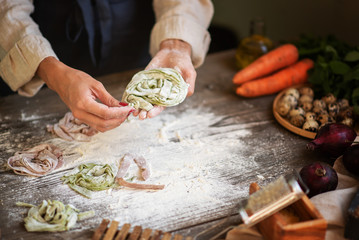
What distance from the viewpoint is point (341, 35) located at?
2891 millimetres

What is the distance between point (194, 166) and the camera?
68.6 inches

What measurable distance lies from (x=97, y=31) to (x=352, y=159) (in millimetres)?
1864

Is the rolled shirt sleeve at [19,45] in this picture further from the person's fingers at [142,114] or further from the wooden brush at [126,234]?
the wooden brush at [126,234]

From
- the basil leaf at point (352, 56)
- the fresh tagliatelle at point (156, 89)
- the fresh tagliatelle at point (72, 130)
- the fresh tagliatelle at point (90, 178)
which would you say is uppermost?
the basil leaf at point (352, 56)

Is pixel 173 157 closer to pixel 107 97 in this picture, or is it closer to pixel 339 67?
pixel 107 97

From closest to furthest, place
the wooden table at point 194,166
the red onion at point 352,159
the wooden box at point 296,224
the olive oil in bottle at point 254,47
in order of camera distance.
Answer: the wooden box at point 296,224 → the wooden table at point 194,166 → the red onion at point 352,159 → the olive oil in bottle at point 254,47

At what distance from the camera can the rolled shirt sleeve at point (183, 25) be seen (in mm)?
2152

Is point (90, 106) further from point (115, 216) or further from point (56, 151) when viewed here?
point (115, 216)

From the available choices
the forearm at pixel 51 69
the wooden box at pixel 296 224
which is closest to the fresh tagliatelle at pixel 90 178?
the forearm at pixel 51 69

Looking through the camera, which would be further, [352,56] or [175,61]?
[352,56]

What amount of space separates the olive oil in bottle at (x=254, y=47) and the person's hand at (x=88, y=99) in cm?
128

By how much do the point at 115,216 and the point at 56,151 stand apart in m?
0.59

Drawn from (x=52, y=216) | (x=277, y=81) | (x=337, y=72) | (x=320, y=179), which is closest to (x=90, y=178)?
(x=52, y=216)

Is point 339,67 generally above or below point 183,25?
below
